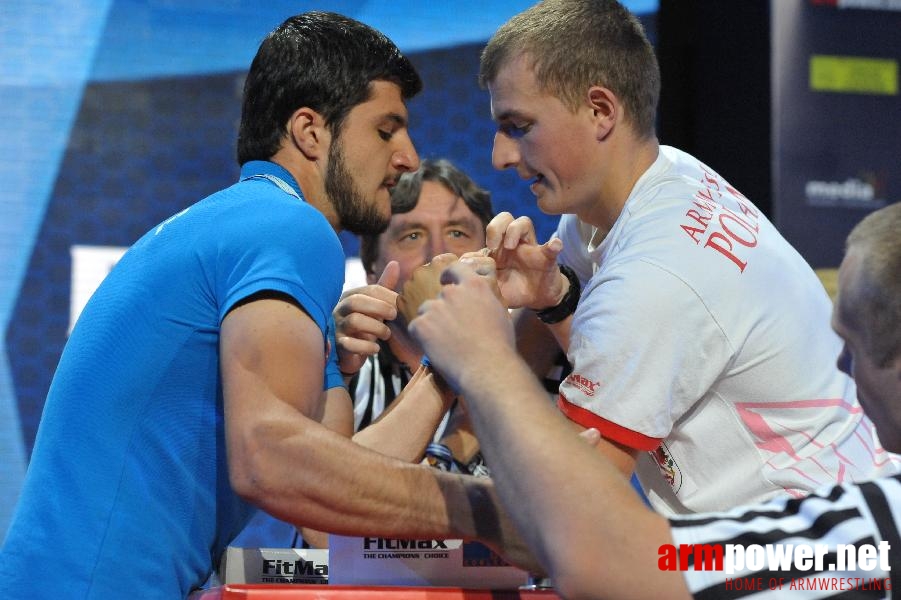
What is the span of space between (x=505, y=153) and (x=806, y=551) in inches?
43.0

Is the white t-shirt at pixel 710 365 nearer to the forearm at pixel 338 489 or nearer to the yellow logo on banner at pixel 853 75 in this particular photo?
the forearm at pixel 338 489

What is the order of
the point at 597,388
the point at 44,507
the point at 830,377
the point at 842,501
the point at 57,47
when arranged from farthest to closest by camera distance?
the point at 57,47, the point at 830,377, the point at 597,388, the point at 44,507, the point at 842,501

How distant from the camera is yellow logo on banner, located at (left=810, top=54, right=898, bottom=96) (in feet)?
11.9

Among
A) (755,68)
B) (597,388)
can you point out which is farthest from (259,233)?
(755,68)

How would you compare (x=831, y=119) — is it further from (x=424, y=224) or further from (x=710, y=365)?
(x=710, y=365)

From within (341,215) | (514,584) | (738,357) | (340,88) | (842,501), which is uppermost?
(340,88)

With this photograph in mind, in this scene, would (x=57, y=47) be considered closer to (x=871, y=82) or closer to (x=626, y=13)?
(x=626, y=13)

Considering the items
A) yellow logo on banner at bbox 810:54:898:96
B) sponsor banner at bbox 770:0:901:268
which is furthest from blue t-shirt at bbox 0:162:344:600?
yellow logo on banner at bbox 810:54:898:96

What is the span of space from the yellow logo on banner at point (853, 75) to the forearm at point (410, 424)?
2.43 metres

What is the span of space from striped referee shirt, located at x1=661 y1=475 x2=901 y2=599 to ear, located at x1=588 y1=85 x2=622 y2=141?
0.99 metres

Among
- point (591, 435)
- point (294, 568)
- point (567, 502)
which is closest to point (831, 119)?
point (591, 435)

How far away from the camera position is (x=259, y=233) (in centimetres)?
135

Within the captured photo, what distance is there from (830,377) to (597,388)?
457mm

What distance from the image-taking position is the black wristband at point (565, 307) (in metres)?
2.09
